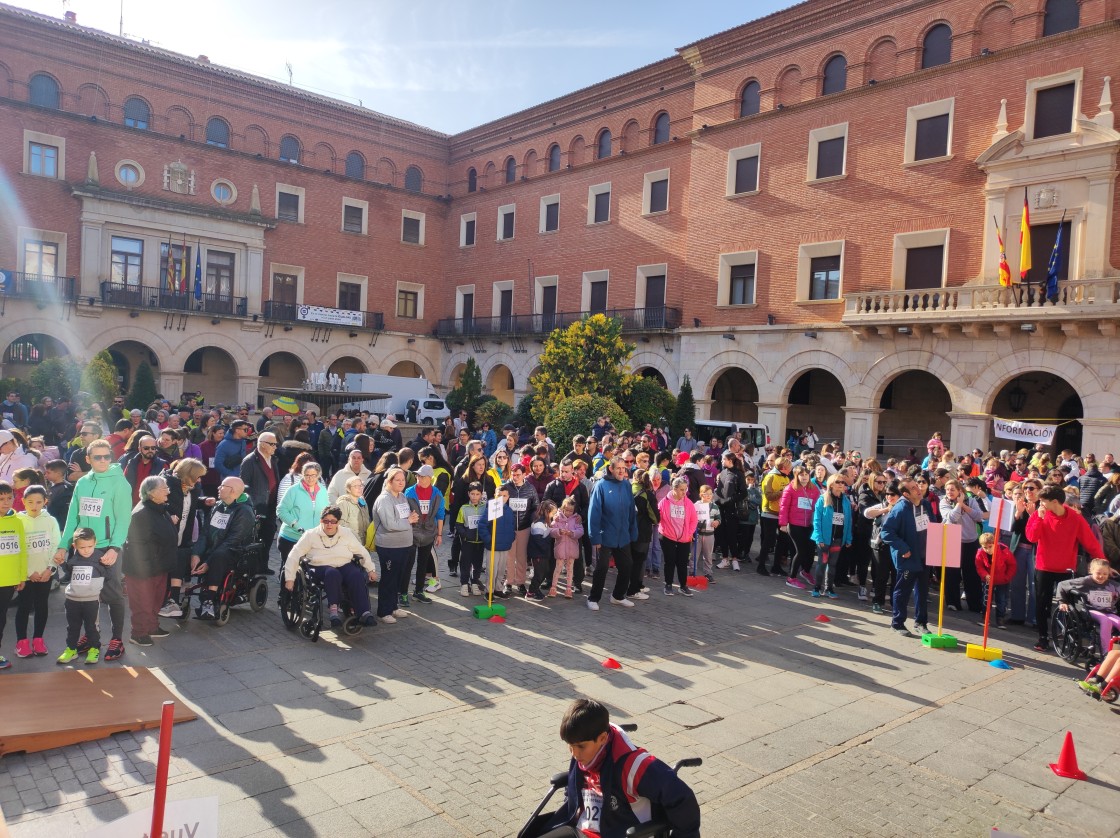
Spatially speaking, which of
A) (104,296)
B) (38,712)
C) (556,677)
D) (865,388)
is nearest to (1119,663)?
(556,677)

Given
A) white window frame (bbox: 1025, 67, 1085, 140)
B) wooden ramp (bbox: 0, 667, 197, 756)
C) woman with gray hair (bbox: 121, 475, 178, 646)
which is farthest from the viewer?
white window frame (bbox: 1025, 67, 1085, 140)

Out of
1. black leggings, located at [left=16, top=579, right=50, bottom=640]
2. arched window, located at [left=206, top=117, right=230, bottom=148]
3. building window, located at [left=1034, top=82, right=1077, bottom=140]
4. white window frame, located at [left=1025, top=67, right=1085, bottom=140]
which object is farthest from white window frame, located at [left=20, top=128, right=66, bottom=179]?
building window, located at [left=1034, top=82, right=1077, bottom=140]

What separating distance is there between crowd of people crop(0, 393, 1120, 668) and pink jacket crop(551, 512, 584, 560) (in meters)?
0.04

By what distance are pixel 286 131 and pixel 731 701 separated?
115 ft

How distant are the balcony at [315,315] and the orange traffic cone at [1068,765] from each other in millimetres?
33285

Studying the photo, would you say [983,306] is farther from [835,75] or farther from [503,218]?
[503,218]

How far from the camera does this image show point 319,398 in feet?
92.9

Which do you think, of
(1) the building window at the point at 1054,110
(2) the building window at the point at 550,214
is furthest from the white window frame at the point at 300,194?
(1) the building window at the point at 1054,110

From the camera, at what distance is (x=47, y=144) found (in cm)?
2939

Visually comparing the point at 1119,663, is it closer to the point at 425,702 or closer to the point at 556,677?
the point at 556,677

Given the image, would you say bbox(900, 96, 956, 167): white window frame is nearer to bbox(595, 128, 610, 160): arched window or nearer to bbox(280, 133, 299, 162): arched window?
bbox(595, 128, 610, 160): arched window

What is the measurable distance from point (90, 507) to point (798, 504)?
9.09 meters

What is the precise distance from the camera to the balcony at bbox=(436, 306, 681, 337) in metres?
29.6

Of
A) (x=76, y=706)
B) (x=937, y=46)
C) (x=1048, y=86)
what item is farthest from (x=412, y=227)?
(x=76, y=706)
